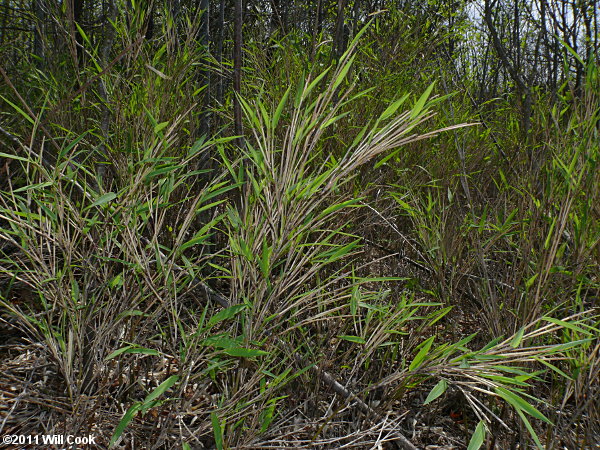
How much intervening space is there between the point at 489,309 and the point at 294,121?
91 cm

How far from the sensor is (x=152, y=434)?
3.75 feet

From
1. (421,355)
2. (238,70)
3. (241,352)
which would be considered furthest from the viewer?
(238,70)

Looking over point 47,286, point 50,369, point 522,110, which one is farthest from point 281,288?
point 522,110

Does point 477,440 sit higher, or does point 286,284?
point 286,284

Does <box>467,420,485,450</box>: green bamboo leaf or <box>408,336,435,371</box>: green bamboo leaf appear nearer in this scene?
<box>467,420,485,450</box>: green bamboo leaf

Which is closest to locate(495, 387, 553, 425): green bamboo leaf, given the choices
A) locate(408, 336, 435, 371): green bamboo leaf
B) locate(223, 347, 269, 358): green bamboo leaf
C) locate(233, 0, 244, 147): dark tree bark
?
locate(408, 336, 435, 371): green bamboo leaf

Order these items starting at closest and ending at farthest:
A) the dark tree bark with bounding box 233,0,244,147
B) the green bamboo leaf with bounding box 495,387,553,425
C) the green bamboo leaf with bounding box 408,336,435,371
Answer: the green bamboo leaf with bounding box 495,387,553,425, the green bamboo leaf with bounding box 408,336,435,371, the dark tree bark with bounding box 233,0,244,147

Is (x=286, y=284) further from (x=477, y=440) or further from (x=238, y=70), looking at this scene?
(x=238, y=70)

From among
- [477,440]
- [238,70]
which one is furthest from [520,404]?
[238,70]

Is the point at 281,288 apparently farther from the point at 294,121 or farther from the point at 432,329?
the point at 432,329

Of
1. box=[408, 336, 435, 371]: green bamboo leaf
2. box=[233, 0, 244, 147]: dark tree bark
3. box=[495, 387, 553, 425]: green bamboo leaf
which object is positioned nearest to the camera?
box=[495, 387, 553, 425]: green bamboo leaf

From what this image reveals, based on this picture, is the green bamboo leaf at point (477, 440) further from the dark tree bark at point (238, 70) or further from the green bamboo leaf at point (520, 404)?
the dark tree bark at point (238, 70)

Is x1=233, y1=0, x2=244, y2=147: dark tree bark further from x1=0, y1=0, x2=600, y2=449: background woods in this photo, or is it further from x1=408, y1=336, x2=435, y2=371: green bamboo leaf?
x1=408, y1=336, x2=435, y2=371: green bamboo leaf

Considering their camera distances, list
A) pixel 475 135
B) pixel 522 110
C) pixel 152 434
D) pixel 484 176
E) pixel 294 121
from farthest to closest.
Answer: pixel 484 176 < pixel 475 135 < pixel 522 110 < pixel 152 434 < pixel 294 121
